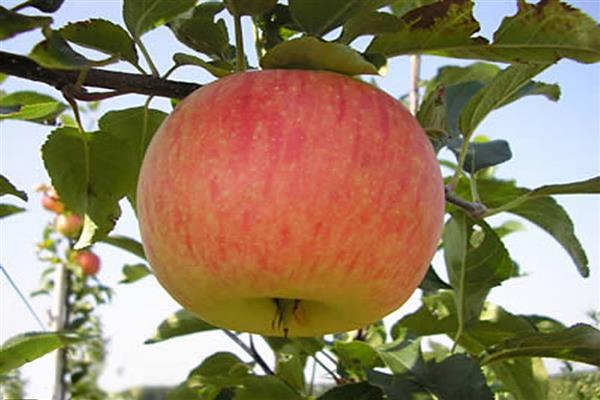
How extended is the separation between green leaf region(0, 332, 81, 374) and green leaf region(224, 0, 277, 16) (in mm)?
598

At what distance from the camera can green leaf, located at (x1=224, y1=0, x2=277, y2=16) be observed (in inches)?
30.6

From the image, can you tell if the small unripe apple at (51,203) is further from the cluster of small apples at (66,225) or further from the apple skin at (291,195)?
the apple skin at (291,195)

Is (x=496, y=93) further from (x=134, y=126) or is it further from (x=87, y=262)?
(x=87, y=262)

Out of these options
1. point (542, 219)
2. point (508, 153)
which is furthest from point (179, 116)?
point (508, 153)

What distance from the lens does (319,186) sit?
637 mm

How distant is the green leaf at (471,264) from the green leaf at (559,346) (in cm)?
7

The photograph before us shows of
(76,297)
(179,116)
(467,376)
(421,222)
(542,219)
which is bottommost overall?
(76,297)

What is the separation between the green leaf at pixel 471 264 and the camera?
3.49 ft

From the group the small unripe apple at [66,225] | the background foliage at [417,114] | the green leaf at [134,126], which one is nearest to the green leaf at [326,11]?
the background foliage at [417,114]

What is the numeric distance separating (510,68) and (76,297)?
279 cm

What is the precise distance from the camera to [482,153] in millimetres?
1243

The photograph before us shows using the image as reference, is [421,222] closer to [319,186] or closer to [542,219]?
[319,186]

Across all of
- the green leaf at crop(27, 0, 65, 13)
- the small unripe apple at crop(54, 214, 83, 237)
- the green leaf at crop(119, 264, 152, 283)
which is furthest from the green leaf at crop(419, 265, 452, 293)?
the small unripe apple at crop(54, 214, 83, 237)

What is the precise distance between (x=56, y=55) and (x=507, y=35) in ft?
1.45
